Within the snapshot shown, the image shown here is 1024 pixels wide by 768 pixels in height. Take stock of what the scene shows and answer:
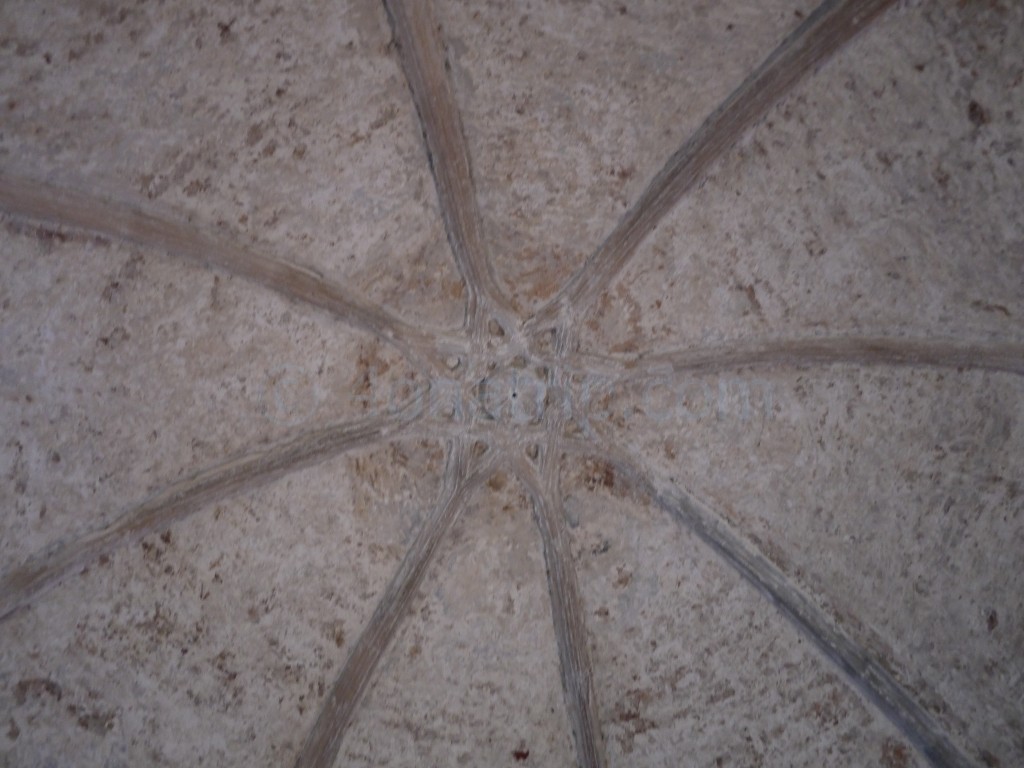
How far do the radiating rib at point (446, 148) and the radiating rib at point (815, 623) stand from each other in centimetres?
142

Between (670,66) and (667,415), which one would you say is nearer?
(670,66)

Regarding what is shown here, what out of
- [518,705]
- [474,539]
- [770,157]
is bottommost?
[518,705]

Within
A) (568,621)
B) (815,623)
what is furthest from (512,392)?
(815,623)

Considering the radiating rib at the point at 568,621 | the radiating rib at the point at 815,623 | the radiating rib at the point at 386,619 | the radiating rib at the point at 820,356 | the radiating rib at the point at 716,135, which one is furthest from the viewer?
the radiating rib at the point at 568,621

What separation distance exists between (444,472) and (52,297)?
238cm

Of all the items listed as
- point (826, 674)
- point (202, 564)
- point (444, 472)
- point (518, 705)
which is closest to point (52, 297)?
point (202, 564)

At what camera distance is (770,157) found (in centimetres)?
550

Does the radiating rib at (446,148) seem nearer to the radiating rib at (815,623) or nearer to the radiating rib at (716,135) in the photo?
the radiating rib at (716,135)

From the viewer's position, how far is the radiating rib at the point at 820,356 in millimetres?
5527

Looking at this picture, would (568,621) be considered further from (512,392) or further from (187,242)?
(187,242)

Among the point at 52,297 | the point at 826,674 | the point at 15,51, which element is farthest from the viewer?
the point at 826,674

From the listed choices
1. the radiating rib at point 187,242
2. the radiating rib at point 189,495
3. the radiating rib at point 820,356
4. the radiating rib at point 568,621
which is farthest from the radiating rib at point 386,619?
the radiating rib at point 820,356

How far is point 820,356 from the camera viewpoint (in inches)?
226

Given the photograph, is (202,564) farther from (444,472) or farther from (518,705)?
(518,705)
